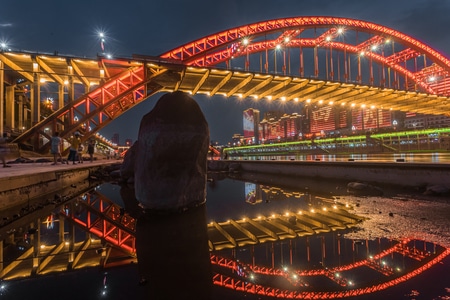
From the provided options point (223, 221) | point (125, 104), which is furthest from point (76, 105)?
point (223, 221)

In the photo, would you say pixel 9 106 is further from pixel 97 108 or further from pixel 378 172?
pixel 378 172

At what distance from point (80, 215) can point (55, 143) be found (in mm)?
8974

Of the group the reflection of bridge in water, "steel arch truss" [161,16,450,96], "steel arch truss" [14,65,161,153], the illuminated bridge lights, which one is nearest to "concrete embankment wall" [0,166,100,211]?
the reflection of bridge in water

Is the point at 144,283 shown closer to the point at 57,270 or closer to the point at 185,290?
the point at 185,290

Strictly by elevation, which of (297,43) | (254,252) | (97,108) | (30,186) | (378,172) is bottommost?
(254,252)

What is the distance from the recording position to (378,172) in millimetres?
11297

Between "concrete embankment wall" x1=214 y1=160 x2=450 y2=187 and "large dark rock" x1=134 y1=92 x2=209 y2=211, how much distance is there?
340 inches

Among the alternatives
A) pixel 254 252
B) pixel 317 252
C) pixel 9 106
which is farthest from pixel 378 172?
pixel 9 106

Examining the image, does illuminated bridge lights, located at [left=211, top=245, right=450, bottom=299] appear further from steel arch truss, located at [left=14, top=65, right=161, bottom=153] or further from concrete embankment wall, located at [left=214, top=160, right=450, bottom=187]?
steel arch truss, located at [left=14, top=65, right=161, bottom=153]

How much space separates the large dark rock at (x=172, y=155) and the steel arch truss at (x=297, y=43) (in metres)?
24.5

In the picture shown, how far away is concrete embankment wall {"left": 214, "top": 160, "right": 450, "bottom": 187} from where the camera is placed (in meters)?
9.30

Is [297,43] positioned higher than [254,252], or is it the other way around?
[297,43]

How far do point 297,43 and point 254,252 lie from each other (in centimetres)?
4808

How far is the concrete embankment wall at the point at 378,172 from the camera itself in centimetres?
930
